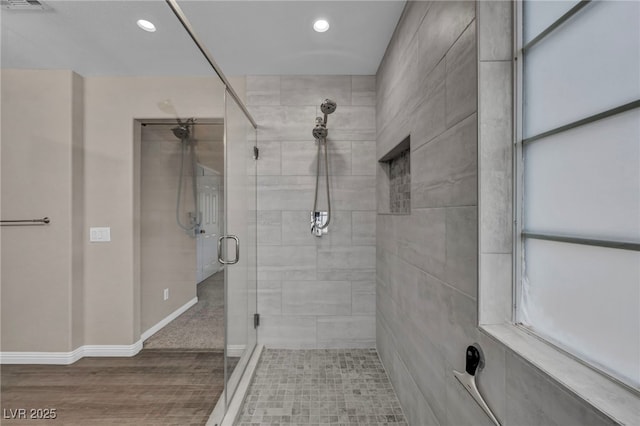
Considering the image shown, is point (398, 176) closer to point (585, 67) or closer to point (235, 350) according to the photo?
point (585, 67)

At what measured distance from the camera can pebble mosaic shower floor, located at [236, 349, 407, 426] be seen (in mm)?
1597

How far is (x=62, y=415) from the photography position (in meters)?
0.97

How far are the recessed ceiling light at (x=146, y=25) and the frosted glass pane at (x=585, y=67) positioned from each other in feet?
5.66

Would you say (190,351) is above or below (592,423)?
below

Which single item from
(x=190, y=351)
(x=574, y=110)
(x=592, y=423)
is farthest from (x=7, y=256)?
(x=574, y=110)

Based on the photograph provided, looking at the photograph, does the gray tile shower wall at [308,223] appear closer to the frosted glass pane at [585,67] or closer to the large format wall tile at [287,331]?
the large format wall tile at [287,331]

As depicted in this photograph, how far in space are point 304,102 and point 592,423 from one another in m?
2.45

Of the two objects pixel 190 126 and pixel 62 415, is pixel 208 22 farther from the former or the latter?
pixel 62 415

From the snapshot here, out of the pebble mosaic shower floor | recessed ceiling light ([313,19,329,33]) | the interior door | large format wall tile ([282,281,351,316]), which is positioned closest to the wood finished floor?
the pebble mosaic shower floor

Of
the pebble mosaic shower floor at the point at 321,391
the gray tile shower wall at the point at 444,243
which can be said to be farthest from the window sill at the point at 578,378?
the pebble mosaic shower floor at the point at 321,391

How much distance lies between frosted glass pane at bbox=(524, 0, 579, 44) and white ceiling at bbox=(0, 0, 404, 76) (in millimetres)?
996

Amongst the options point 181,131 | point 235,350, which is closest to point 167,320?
point 235,350

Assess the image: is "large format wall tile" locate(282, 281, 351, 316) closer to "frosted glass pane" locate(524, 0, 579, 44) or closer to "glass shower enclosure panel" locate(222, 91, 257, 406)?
"glass shower enclosure panel" locate(222, 91, 257, 406)

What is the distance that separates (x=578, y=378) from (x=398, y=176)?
157cm
